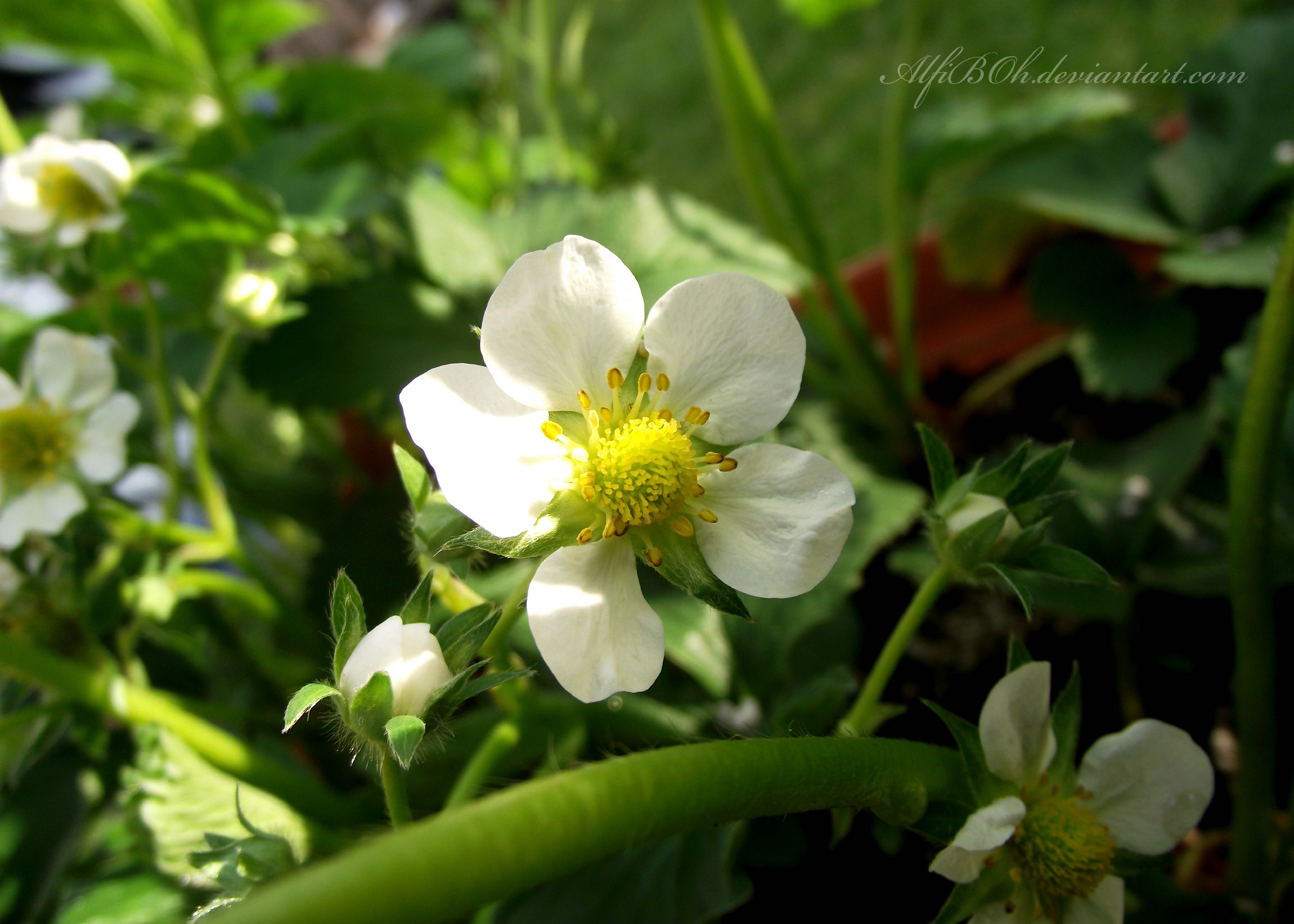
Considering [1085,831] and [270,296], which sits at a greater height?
[270,296]

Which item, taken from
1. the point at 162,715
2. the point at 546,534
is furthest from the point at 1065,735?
the point at 162,715

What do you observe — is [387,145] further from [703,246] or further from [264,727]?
[264,727]

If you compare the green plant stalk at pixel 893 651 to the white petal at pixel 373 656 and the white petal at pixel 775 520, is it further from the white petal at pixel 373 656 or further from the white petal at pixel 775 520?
the white petal at pixel 373 656

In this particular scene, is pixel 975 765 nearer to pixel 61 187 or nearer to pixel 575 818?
pixel 575 818

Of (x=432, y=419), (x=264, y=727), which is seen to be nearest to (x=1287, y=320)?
(x=432, y=419)

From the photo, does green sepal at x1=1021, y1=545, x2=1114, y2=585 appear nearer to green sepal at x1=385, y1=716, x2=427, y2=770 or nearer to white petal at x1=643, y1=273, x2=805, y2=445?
white petal at x1=643, y1=273, x2=805, y2=445
